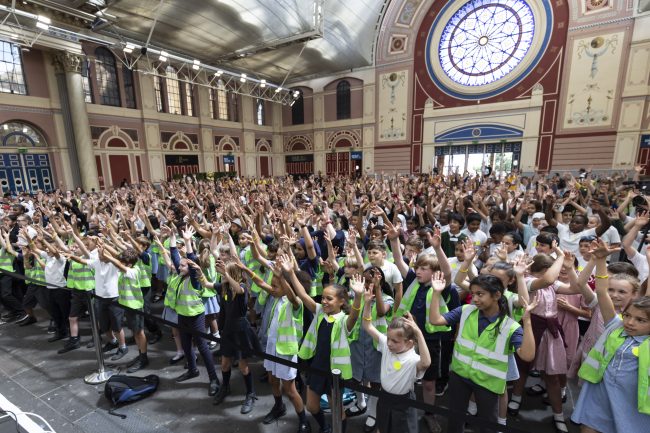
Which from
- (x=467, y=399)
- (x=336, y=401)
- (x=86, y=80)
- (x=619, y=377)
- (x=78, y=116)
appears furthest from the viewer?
(x=86, y=80)

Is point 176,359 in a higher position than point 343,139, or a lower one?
lower

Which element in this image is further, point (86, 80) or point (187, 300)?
point (86, 80)

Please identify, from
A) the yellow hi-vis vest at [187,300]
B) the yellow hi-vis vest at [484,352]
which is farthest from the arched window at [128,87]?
the yellow hi-vis vest at [484,352]

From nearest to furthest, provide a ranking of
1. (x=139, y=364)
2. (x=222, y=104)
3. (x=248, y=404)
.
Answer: (x=248, y=404)
(x=139, y=364)
(x=222, y=104)

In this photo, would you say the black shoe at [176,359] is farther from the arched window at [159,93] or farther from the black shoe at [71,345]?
the arched window at [159,93]

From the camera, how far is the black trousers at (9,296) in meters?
5.39

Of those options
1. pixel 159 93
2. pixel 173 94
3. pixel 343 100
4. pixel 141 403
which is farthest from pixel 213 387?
pixel 343 100

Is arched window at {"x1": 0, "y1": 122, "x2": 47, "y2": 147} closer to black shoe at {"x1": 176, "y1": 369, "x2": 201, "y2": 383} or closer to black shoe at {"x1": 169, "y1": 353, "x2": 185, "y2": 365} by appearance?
black shoe at {"x1": 169, "y1": 353, "x2": 185, "y2": 365}

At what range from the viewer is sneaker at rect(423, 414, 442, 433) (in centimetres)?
292

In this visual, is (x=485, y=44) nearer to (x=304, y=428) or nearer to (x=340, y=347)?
(x=340, y=347)

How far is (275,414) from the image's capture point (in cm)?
320

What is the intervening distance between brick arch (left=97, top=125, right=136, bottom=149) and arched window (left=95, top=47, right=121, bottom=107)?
140 cm

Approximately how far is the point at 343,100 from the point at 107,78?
14.7 metres

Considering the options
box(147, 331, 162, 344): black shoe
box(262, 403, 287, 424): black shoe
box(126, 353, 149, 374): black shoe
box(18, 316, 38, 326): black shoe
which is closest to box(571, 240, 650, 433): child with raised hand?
box(262, 403, 287, 424): black shoe
